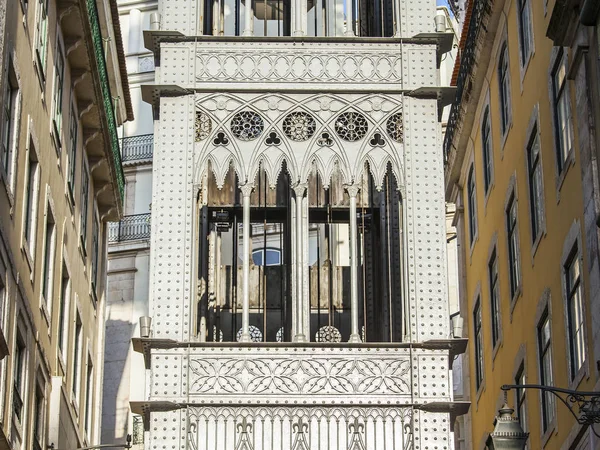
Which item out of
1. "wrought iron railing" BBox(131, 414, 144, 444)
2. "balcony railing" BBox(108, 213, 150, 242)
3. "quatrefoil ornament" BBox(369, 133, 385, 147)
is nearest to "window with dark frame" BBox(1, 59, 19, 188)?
"quatrefoil ornament" BBox(369, 133, 385, 147)

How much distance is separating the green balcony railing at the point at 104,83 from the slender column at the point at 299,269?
7.47 meters

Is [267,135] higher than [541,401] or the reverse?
higher

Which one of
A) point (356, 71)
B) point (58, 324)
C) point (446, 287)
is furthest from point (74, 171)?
point (446, 287)

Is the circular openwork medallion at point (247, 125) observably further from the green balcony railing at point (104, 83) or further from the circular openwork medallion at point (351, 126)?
the green balcony railing at point (104, 83)

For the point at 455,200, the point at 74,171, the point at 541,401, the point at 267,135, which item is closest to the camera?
the point at 267,135

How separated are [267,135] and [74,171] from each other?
8.03 m

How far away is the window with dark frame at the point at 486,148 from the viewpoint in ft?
127

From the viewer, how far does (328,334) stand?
2955 centimetres

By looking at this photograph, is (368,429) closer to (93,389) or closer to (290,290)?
(290,290)

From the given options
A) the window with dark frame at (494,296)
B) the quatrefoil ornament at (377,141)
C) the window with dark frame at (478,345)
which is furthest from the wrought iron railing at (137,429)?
the quatrefoil ornament at (377,141)

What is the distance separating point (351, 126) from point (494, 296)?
35.1ft

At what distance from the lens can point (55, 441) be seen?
31734mm

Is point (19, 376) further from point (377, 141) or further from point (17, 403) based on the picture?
point (377, 141)

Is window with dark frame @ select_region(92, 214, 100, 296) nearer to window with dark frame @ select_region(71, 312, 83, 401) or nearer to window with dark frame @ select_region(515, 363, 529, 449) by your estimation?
window with dark frame @ select_region(71, 312, 83, 401)
